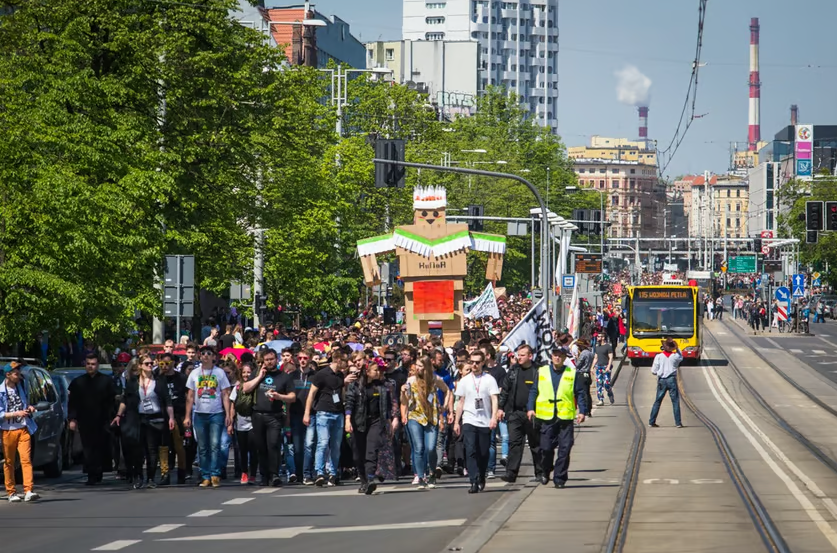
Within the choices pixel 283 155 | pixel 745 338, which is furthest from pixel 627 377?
pixel 745 338

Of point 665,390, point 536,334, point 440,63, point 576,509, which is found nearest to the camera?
point 576,509

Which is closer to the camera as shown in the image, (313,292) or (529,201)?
(313,292)

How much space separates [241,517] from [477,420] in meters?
3.53

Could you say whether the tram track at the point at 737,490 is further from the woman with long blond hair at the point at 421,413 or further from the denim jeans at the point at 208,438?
the denim jeans at the point at 208,438

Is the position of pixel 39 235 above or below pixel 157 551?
above

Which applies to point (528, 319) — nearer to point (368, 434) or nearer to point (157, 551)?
point (368, 434)

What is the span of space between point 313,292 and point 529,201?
132 feet

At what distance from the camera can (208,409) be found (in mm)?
19000

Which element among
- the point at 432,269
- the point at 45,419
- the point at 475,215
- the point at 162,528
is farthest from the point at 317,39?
the point at 162,528

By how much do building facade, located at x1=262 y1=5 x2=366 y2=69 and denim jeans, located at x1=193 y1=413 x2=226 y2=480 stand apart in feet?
236

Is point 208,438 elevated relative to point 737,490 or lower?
elevated

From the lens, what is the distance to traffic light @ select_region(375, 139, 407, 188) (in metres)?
31.9

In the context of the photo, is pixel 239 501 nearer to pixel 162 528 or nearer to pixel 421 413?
pixel 421 413

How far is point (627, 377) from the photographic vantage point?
173 feet
